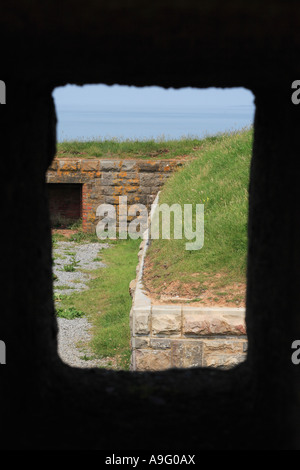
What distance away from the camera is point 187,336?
5691 mm

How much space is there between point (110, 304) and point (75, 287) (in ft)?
4.93

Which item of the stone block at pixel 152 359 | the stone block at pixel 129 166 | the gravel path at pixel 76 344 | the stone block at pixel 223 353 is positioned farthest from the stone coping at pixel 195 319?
the stone block at pixel 129 166

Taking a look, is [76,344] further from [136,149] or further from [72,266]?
[136,149]

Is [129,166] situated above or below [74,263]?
above

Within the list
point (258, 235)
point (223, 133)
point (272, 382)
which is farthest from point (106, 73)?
point (223, 133)

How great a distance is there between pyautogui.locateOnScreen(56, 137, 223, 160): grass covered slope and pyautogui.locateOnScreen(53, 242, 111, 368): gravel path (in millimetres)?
3249

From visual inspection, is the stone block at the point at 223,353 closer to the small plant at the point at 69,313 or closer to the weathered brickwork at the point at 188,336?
the weathered brickwork at the point at 188,336

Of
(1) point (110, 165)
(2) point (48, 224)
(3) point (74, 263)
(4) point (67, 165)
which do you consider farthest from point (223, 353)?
(4) point (67, 165)

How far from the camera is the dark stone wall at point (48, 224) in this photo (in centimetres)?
171

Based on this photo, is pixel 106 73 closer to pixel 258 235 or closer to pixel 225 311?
pixel 258 235

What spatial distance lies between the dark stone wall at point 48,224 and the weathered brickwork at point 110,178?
12.6 metres

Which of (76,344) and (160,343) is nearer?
(160,343)

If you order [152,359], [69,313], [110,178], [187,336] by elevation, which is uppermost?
[110,178]

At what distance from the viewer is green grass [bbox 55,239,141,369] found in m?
7.58
